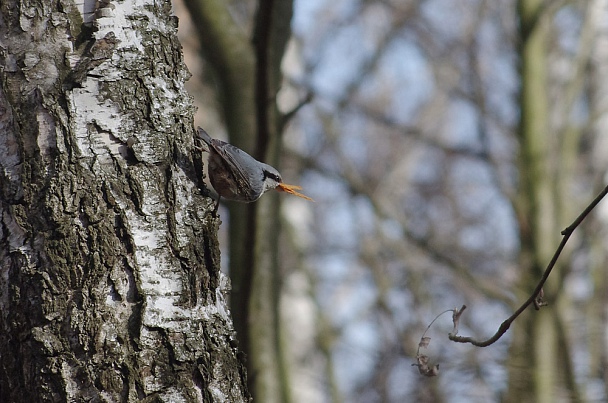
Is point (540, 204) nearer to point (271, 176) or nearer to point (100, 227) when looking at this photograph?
point (271, 176)

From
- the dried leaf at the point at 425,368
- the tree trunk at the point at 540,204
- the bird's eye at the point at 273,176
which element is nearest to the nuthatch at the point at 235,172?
the bird's eye at the point at 273,176

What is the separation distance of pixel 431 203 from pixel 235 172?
820 centimetres

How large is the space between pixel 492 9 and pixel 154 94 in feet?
15.5

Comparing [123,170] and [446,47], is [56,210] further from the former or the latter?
[446,47]

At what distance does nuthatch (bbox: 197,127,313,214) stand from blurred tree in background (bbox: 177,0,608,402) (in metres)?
0.28

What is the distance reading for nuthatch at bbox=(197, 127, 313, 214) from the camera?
1.94m

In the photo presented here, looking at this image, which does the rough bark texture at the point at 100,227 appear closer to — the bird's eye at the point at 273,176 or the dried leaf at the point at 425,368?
the dried leaf at the point at 425,368

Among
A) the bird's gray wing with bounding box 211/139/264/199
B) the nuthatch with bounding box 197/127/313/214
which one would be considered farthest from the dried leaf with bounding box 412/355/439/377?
the bird's gray wing with bounding box 211/139/264/199

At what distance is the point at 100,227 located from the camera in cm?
134

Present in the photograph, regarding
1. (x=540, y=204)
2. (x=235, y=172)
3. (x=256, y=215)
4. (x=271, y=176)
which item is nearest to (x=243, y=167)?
(x=235, y=172)

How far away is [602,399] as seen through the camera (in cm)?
275

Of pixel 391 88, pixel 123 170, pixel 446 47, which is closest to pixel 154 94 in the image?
pixel 123 170

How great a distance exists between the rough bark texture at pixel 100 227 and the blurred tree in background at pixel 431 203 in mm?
904

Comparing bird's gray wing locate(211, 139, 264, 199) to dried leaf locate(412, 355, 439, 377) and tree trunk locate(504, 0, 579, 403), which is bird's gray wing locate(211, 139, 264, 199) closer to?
dried leaf locate(412, 355, 439, 377)
